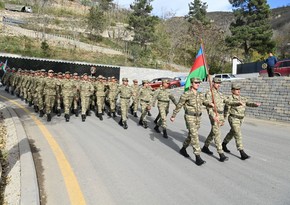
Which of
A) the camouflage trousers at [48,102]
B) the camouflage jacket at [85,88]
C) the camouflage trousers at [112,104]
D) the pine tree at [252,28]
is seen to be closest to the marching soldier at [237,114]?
the camouflage trousers at [112,104]

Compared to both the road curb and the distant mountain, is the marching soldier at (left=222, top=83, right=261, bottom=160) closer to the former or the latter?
the road curb

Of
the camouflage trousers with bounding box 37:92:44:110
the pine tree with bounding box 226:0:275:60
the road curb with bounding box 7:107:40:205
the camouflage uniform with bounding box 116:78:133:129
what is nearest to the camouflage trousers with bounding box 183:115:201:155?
the road curb with bounding box 7:107:40:205

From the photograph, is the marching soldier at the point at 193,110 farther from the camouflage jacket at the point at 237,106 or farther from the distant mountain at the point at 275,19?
the distant mountain at the point at 275,19

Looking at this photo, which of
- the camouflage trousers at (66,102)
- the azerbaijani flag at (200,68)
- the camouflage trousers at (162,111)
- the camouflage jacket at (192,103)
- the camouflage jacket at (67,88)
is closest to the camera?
the camouflage jacket at (192,103)

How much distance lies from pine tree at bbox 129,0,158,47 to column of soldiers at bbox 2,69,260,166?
3519 centimetres

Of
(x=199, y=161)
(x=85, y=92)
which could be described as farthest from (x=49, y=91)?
(x=199, y=161)

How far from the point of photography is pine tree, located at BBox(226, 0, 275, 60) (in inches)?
1740

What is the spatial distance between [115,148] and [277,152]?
14.1 feet

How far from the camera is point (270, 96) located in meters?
14.3

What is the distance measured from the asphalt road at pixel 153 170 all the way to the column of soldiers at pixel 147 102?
1.76ft

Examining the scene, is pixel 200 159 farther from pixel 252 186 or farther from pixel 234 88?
pixel 234 88

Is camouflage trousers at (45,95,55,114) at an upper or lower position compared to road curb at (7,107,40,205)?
upper

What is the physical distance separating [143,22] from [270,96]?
40.0 metres

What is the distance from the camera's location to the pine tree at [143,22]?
51219mm
